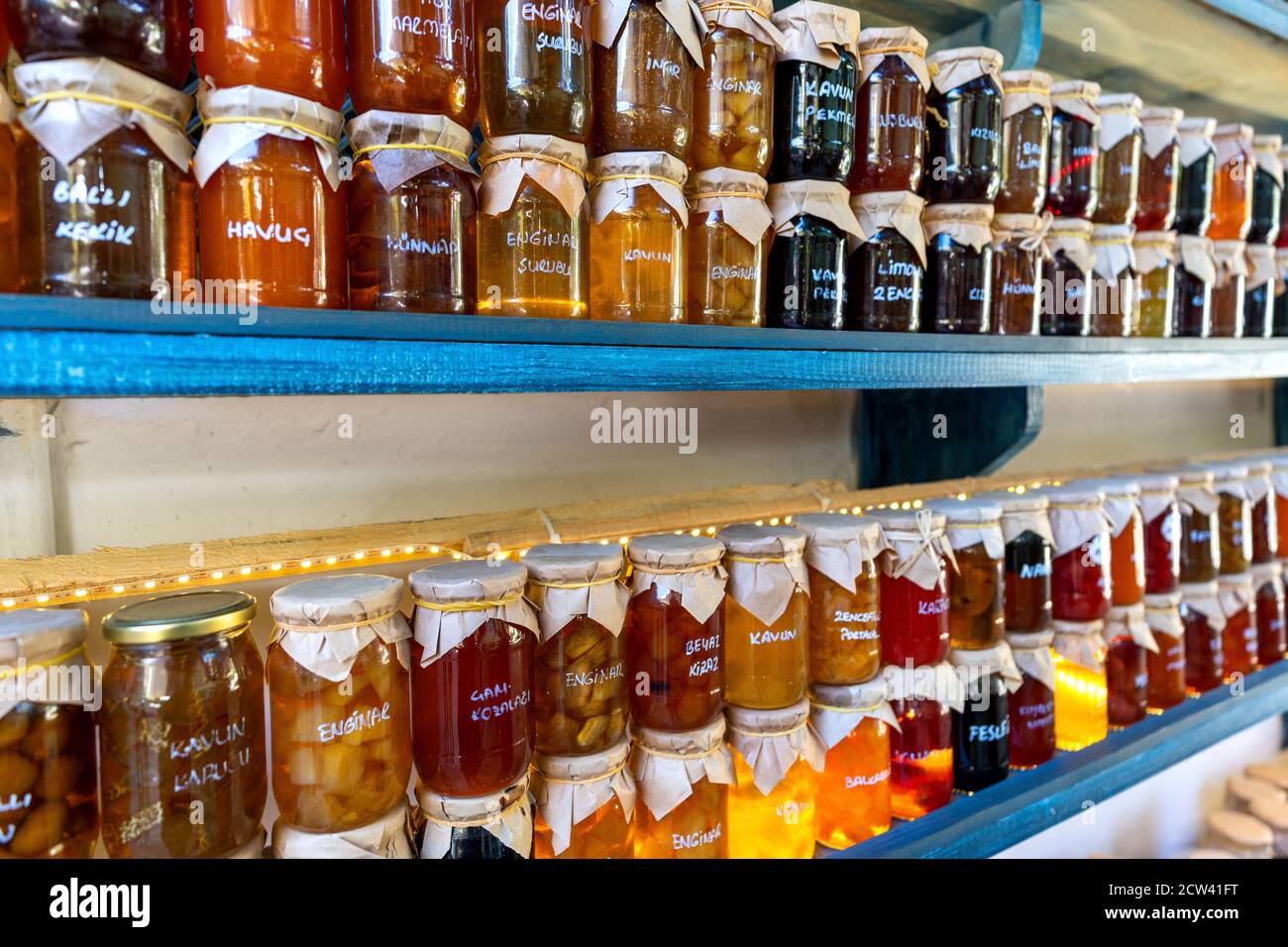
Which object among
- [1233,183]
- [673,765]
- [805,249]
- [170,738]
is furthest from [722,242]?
[1233,183]

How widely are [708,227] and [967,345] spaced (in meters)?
0.41

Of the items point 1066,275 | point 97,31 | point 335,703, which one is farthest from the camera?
point 1066,275

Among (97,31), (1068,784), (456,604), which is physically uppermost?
(97,31)

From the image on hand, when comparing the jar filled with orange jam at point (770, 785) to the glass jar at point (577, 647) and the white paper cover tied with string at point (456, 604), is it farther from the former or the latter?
the white paper cover tied with string at point (456, 604)

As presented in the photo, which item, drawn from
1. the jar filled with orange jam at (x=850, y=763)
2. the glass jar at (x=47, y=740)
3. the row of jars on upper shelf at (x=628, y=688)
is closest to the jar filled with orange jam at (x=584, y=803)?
the row of jars on upper shelf at (x=628, y=688)

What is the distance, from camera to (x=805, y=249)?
3.27 feet

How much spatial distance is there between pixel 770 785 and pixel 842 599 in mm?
241

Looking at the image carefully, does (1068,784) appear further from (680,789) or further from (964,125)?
(964,125)

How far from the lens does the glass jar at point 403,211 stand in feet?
2.35

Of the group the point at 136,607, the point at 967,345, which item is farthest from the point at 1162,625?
the point at 136,607

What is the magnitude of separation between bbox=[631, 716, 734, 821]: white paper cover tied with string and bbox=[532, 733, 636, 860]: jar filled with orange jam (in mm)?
30

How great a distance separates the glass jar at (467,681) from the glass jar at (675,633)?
0.54 ft

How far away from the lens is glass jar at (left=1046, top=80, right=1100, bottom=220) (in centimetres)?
124

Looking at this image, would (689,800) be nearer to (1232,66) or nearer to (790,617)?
(790,617)
